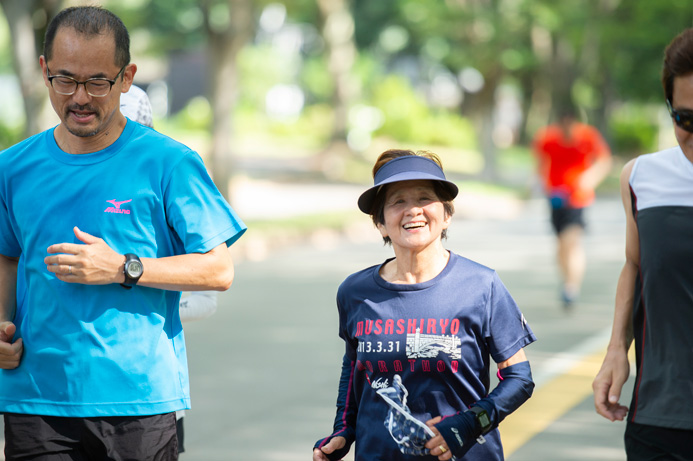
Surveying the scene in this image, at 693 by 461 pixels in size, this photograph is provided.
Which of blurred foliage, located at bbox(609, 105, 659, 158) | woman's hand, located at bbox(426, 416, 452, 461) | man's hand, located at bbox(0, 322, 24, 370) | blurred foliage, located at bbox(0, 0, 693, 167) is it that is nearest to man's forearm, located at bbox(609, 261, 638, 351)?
woman's hand, located at bbox(426, 416, 452, 461)

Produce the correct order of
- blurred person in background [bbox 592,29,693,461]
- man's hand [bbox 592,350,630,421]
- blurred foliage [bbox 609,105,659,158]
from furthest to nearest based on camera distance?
1. blurred foliage [bbox 609,105,659,158]
2. man's hand [bbox 592,350,630,421]
3. blurred person in background [bbox 592,29,693,461]

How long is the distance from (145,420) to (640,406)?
4.75ft

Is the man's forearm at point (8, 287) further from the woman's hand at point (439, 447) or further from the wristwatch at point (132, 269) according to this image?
A: the woman's hand at point (439, 447)

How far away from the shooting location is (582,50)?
104 ft

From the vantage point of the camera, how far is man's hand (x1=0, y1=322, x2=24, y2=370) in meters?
2.91

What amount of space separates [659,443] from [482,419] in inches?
20.6

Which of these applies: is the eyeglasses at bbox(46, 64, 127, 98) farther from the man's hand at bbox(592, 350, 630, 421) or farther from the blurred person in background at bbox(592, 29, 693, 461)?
the man's hand at bbox(592, 350, 630, 421)

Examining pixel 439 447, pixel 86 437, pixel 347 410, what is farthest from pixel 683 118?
pixel 86 437

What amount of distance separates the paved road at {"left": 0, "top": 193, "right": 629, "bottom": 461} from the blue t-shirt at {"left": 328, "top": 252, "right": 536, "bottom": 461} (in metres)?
2.71

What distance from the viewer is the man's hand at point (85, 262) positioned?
2.71 meters

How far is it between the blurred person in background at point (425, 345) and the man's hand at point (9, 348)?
3.10 ft

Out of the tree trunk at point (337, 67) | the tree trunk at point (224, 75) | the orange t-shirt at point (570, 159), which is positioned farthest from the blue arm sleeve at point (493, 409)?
the tree trunk at point (337, 67)

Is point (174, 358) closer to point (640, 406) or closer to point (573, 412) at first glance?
point (640, 406)

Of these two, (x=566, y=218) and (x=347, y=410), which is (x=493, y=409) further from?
(x=566, y=218)
